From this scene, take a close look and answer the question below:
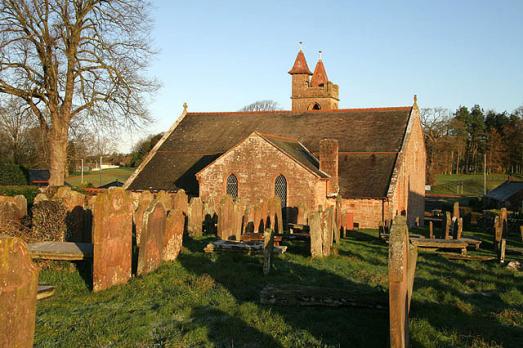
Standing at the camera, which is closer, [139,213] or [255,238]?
[139,213]

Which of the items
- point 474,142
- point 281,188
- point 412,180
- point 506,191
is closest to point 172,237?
point 281,188

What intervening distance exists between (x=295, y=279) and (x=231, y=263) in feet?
7.78

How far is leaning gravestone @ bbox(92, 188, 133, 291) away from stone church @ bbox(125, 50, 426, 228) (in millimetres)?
12205

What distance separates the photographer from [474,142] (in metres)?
93.0

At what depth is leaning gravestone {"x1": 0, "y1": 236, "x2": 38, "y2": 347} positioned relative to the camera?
5.41 meters

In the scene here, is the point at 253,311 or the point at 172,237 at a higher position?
the point at 172,237

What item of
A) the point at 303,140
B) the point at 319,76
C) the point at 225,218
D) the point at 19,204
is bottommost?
the point at 225,218

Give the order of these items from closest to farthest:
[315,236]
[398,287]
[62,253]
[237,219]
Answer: [398,287] < [62,253] < [315,236] < [237,219]

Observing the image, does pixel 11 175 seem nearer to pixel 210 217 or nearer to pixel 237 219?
pixel 210 217

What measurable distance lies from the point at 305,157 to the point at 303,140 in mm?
4591

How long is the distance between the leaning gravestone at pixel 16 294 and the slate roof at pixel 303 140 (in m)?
26.2

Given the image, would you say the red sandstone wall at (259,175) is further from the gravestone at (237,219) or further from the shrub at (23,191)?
the shrub at (23,191)

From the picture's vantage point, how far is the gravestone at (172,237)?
47.1 ft

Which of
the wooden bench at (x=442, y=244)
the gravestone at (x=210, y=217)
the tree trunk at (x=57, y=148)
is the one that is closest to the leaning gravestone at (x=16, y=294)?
the wooden bench at (x=442, y=244)
